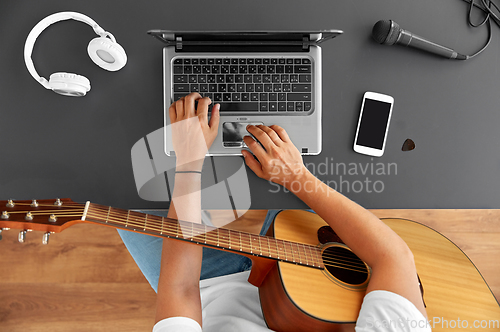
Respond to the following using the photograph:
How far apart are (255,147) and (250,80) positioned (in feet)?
0.64

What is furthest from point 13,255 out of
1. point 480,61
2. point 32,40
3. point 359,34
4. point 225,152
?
point 480,61

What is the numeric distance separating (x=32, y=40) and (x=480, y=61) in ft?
4.29

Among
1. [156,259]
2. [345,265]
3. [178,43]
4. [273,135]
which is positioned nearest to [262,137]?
[273,135]

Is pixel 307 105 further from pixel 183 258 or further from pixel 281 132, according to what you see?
pixel 183 258

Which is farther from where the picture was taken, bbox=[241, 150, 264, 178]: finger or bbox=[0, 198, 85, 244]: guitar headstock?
bbox=[241, 150, 264, 178]: finger

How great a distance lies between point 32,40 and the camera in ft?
2.44

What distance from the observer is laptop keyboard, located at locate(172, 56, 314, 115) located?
777 millimetres

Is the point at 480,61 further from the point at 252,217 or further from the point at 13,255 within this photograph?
the point at 13,255

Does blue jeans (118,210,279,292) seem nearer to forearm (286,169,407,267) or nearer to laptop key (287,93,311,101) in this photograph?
forearm (286,169,407,267)

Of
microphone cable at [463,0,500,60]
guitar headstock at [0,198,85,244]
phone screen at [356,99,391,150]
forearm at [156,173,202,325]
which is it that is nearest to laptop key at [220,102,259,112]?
forearm at [156,173,202,325]

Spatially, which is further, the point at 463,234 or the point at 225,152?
the point at 463,234

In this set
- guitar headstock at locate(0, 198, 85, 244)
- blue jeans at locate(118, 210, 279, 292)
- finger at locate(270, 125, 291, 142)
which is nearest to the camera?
guitar headstock at locate(0, 198, 85, 244)

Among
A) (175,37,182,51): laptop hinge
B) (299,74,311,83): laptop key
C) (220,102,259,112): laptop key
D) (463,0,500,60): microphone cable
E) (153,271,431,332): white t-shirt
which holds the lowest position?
(153,271,431,332): white t-shirt

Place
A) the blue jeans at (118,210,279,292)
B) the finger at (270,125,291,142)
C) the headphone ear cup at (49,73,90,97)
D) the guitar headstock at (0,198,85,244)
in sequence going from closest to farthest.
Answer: the guitar headstock at (0,198,85,244) < the headphone ear cup at (49,73,90,97) < the finger at (270,125,291,142) < the blue jeans at (118,210,279,292)
